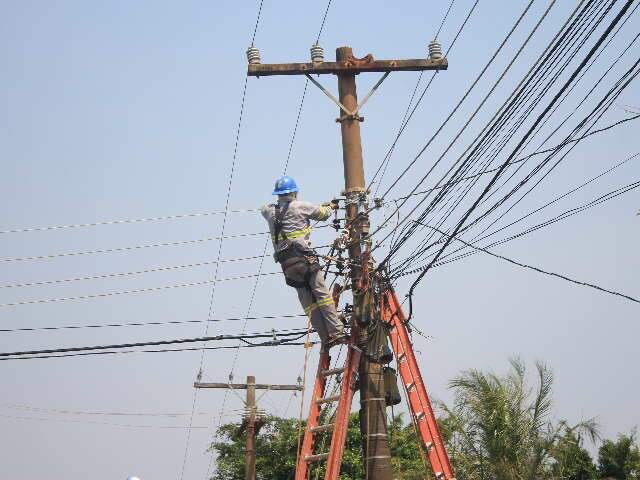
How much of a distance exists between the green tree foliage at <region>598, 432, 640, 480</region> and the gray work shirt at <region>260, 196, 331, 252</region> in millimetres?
15497

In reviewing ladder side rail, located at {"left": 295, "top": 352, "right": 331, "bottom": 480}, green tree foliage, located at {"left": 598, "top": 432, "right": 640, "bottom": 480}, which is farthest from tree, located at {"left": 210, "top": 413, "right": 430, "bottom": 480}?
ladder side rail, located at {"left": 295, "top": 352, "right": 331, "bottom": 480}

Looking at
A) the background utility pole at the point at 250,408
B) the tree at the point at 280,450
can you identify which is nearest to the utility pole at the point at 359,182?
the background utility pole at the point at 250,408

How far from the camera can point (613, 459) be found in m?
26.2

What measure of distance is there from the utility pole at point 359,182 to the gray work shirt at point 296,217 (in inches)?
16.4

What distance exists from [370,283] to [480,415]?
20.8 ft

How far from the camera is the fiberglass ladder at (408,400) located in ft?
40.8

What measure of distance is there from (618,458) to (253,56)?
53.9ft

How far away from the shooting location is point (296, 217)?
42.6 feet

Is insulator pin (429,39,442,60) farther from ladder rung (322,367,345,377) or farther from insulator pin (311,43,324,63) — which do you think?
ladder rung (322,367,345,377)

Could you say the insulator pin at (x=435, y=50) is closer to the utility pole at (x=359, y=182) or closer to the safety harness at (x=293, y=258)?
the utility pole at (x=359, y=182)

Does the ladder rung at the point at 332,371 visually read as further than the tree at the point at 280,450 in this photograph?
No

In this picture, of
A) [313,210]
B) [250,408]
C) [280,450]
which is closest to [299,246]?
[313,210]

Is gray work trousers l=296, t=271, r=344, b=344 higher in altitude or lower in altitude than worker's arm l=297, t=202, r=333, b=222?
lower

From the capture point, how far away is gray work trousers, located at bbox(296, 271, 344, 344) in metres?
13.0
